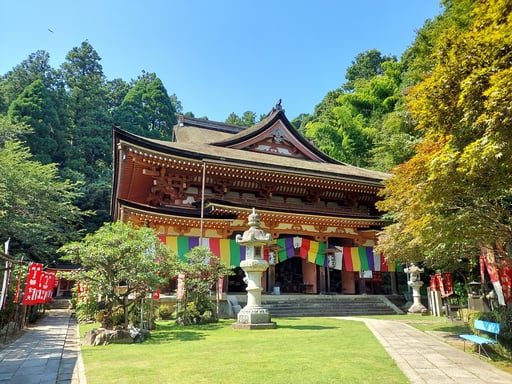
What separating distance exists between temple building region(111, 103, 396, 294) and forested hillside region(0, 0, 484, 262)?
14.4 ft

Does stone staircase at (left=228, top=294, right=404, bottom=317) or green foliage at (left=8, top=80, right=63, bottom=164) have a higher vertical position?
green foliage at (left=8, top=80, right=63, bottom=164)

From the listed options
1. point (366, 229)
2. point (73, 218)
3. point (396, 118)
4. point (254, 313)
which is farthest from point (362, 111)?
point (254, 313)

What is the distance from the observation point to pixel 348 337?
757cm

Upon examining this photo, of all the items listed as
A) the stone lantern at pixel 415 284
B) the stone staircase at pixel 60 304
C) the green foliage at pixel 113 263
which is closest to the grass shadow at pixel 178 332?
the green foliage at pixel 113 263

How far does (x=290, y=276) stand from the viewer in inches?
760

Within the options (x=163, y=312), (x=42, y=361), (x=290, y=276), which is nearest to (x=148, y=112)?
(x=290, y=276)

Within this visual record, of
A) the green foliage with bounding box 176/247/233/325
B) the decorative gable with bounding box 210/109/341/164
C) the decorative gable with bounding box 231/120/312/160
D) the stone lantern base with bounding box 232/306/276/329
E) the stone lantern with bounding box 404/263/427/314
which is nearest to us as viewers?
the stone lantern base with bounding box 232/306/276/329

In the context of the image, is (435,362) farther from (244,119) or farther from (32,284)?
(244,119)

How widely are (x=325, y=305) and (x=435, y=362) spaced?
883 centimetres

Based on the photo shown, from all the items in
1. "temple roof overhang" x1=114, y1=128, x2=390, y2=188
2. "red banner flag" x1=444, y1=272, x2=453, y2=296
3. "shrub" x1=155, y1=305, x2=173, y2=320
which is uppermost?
"temple roof overhang" x1=114, y1=128, x2=390, y2=188

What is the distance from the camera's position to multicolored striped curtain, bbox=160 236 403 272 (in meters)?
14.0

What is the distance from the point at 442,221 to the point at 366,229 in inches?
432

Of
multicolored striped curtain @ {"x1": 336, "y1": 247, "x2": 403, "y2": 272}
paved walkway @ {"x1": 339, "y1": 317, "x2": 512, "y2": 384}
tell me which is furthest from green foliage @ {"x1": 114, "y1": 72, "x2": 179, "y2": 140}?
paved walkway @ {"x1": 339, "y1": 317, "x2": 512, "y2": 384}

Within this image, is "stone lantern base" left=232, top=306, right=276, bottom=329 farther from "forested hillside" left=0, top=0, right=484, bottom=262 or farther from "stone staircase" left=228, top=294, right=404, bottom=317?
"forested hillside" left=0, top=0, right=484, bottom=262
